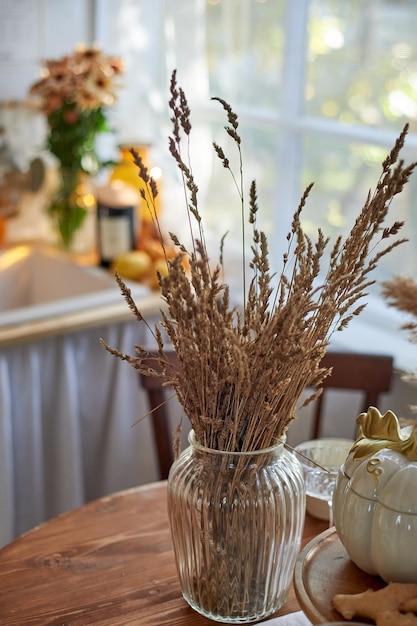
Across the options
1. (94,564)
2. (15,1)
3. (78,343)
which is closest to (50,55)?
(15,1)

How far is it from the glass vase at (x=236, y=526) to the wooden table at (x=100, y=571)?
43mm

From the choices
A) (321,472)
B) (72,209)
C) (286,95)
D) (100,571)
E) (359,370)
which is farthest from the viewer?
(72,209)

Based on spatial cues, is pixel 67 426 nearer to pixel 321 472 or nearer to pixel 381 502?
pixel 321 472

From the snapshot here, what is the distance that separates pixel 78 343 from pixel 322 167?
0.76m

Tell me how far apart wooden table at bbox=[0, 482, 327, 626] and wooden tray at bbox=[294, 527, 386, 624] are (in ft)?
0.28

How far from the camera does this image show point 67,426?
1.93m

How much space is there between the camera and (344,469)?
2.92ft

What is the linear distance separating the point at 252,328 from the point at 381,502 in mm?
214

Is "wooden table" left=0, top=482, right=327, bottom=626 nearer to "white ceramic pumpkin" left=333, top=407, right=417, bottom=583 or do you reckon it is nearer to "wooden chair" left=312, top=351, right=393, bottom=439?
"white ceramic pumpkin" left=333, top=407, right=417, bottom=583

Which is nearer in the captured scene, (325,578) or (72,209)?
(325,578)

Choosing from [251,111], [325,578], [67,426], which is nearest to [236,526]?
[325,578]

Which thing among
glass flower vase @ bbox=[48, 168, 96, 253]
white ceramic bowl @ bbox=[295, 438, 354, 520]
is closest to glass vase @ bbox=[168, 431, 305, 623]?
white ceramic bowl @ bbox=[295, 438, 354, 520]

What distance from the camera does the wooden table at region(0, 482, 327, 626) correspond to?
940mm

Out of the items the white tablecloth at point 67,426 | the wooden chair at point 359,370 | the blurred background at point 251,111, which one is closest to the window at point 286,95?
the blurred background at point 251,111
